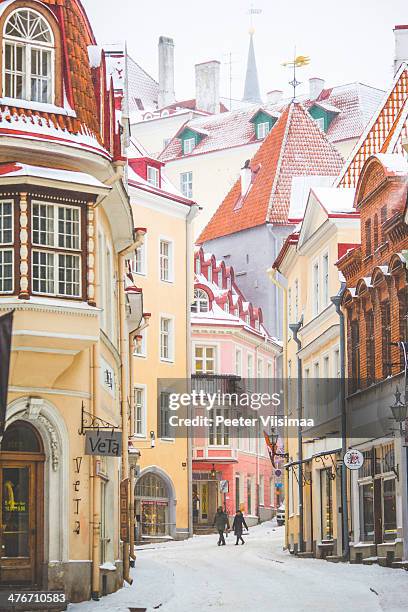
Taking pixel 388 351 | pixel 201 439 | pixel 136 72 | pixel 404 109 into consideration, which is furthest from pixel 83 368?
pixel 136 72

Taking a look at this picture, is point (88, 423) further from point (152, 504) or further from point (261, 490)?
point (261, 490)

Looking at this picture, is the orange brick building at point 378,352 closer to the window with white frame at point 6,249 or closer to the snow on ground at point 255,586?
the snow on ground at point 255,586

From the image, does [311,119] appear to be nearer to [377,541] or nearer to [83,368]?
[377,541]

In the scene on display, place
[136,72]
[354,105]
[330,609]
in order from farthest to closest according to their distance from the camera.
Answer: [136,72] → [354,105] → [330,609]

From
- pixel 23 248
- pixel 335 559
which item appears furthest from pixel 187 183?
pixel 23 248

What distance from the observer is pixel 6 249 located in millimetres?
25109

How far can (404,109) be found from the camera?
4525cm

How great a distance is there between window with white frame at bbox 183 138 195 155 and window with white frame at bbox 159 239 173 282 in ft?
114

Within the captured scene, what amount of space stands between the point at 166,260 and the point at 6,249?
40312 mm

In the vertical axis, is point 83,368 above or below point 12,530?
above

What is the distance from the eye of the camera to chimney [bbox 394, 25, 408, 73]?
5153cm

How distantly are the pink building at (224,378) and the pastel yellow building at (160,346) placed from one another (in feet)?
25.0

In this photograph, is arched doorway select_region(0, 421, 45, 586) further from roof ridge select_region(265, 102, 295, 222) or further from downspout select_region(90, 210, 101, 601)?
roof ridge select_region(265, 102, 295, 222)

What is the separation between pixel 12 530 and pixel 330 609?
18.1 feet
